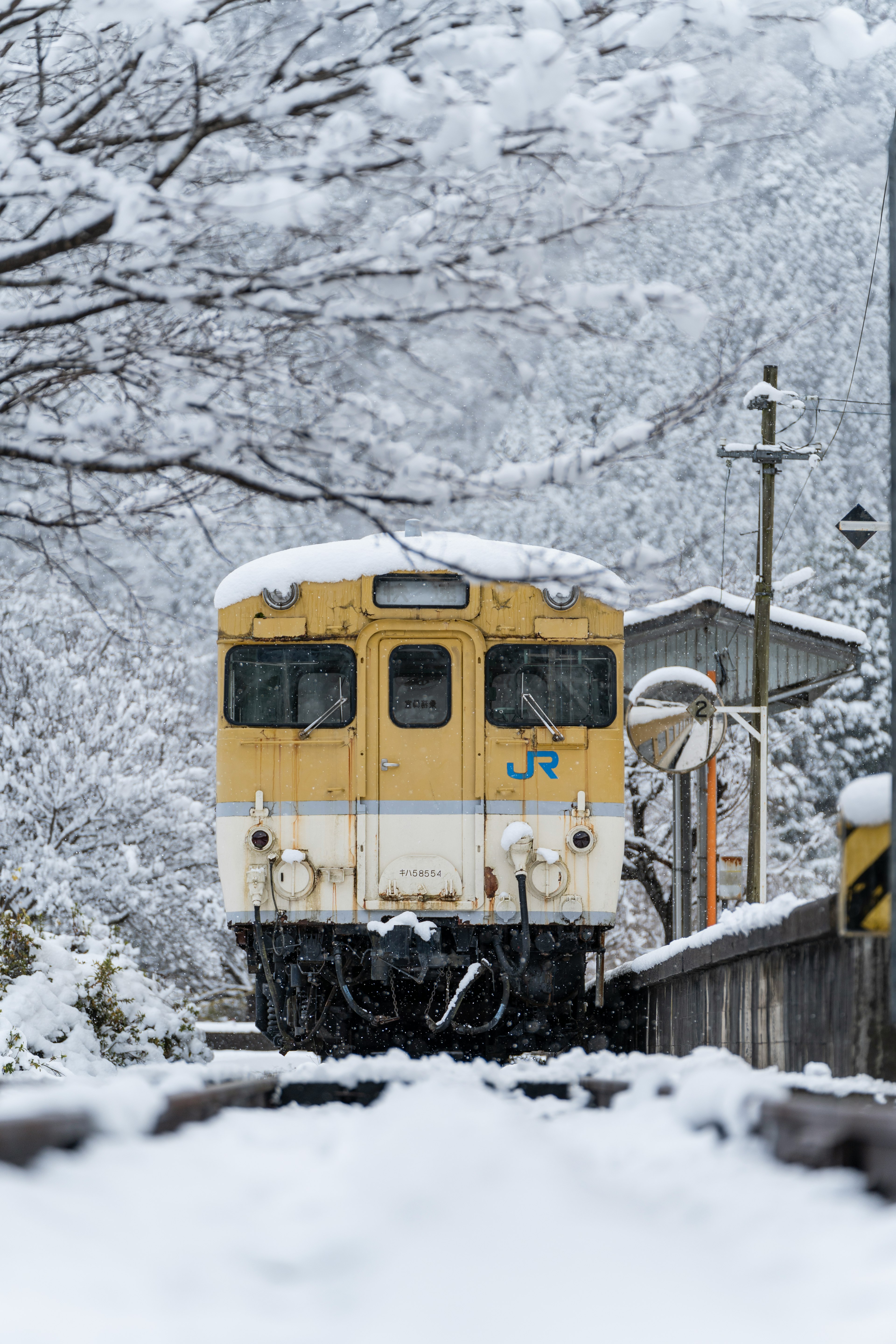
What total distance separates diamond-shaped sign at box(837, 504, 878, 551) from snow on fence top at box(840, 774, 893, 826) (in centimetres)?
908

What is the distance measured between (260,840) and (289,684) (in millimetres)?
1075

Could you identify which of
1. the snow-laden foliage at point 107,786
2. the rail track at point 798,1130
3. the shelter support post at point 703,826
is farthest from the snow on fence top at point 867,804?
the snow-laden foliage at point 107,786

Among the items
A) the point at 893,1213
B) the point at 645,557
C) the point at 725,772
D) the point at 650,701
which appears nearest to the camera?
the point at 893,1213

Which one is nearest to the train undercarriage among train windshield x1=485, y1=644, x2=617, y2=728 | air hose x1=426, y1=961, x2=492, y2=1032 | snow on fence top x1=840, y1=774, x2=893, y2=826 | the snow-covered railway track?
air hose x1=426, y1=961, x2=492, y2=1032

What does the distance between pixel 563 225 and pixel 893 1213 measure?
355cm

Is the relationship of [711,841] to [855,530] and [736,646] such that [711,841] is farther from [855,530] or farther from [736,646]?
[736,646]

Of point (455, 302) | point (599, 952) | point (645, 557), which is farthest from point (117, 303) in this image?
point (599, 952)

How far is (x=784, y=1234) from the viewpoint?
2.85 meters

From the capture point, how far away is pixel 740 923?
710 centimetres

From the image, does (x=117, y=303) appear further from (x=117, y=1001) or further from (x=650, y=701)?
(x=650, y=701)

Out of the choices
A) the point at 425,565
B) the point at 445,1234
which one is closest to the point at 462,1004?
the point at 425,565

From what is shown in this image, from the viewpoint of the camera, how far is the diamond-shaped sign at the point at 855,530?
13.4 meters

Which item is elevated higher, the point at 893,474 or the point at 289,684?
the point at 893,474

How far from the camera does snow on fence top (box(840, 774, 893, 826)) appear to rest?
13.1 feet
